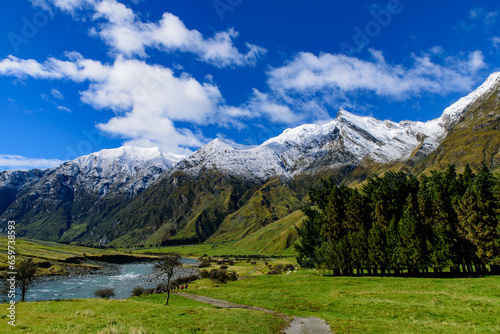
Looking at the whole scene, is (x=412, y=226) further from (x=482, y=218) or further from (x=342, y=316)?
(x=342, y=316)

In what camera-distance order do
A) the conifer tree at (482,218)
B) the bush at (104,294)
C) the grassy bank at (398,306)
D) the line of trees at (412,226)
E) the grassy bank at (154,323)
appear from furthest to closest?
the bush at (104,294) → the line of trees at (412,226) → the conifer tree at (482,218) → the grassy bank at (154,323) → the grassy bank at (398,306)

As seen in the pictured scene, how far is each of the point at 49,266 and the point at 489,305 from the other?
18972 cm

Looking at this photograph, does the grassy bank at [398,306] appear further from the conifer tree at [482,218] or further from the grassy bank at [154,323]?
the conifer tree at [482,218]

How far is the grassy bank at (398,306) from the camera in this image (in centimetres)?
2669

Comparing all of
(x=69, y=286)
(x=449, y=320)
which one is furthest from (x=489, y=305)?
(x=69, y=286)

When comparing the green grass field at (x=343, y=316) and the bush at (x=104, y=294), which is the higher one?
the green grass field at (x=343, y=316)

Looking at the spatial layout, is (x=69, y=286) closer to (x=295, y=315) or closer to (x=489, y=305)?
(x=295, y=315)

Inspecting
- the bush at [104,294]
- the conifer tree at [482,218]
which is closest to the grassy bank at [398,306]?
the conifer tree at [482,218]

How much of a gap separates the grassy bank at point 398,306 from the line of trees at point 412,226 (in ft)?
43.0

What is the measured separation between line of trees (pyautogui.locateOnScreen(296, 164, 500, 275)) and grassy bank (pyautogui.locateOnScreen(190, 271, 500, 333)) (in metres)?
13.1

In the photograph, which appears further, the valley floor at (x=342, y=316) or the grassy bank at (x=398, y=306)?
the valley floor at (x=342, y=316)

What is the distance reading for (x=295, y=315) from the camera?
37750mm

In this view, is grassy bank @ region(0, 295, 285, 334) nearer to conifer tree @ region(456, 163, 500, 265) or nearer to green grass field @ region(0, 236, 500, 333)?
green grass field @ region(0, 236, 500, 333)

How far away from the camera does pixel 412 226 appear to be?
6438 centimetres
